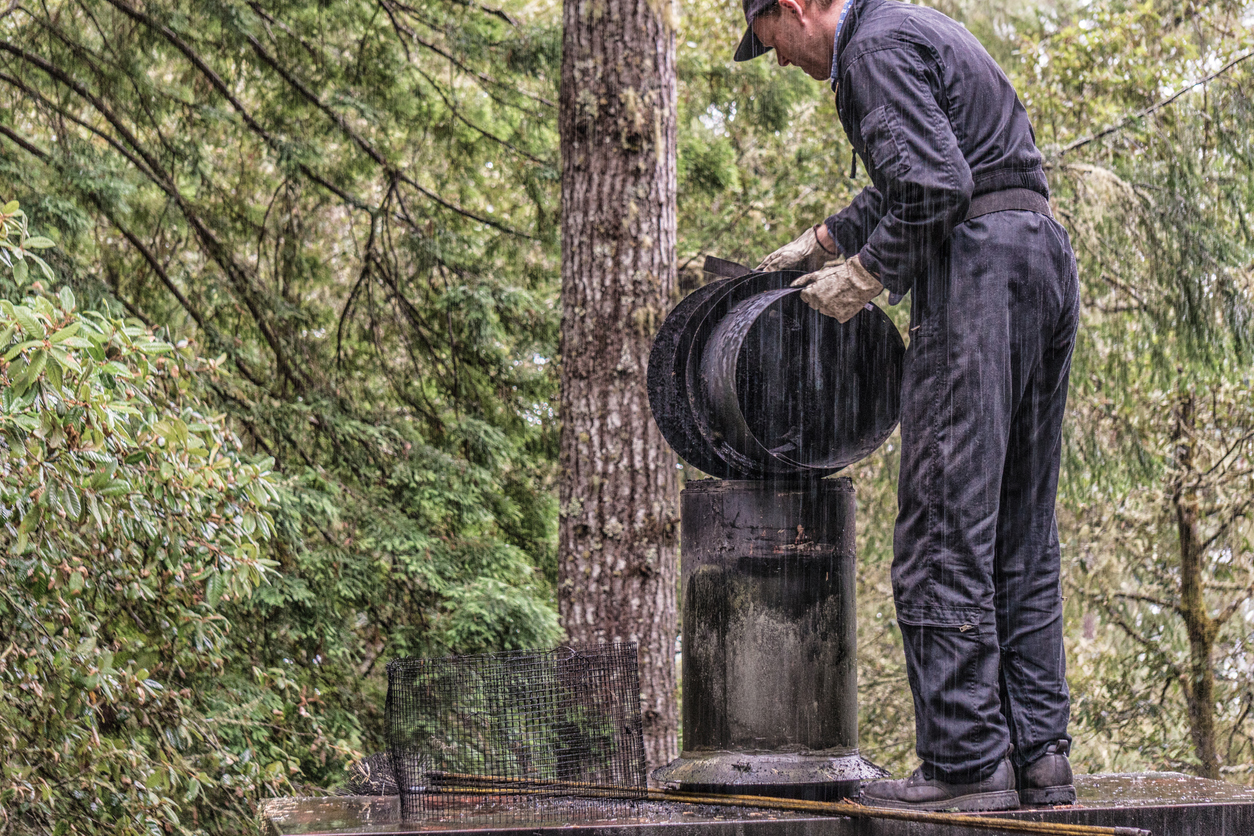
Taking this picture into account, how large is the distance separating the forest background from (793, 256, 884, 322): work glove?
1917 mm

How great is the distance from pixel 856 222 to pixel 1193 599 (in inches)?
320

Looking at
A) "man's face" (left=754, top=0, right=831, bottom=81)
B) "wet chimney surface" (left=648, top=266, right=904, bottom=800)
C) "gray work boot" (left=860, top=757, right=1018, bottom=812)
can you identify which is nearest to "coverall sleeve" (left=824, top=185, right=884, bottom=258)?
"wet chimney surface" (left=648, top=266, right=904, bottom=800)

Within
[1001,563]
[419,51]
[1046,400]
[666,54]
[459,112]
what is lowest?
[1001,563]

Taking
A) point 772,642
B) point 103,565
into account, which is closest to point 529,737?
point 772,642

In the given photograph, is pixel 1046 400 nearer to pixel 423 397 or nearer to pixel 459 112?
pixel 423 397

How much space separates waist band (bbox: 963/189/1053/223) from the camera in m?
3.19

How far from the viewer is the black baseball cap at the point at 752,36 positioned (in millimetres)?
3334

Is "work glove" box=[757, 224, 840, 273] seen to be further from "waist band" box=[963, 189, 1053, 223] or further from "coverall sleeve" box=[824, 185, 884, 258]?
"waist band" box=[963, 189, 1053, 223]

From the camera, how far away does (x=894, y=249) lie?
311 cm

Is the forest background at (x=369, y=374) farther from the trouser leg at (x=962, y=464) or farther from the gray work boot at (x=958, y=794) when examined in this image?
the gray work boot at (x=958, y=794)

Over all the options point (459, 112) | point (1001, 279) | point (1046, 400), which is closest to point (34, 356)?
point (1001, 279)

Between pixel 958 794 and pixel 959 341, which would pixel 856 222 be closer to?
pixel 959 341

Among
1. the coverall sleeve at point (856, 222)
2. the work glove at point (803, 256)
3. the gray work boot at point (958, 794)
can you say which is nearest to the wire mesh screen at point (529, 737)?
the gray work boot at point (958, 794)

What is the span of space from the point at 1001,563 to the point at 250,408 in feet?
15.2
